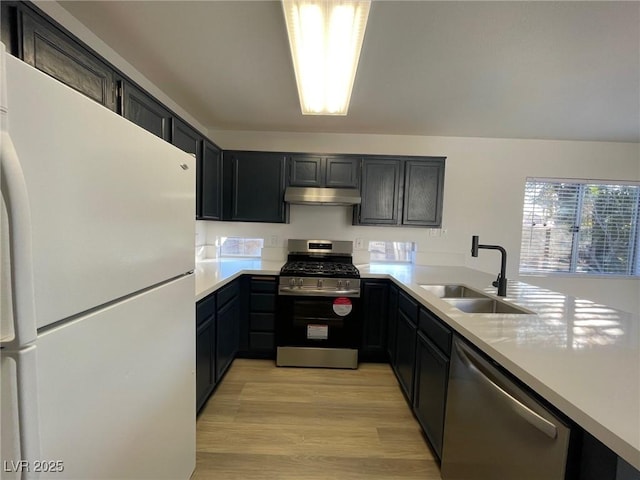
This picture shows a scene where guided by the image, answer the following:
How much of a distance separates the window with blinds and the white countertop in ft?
6.63

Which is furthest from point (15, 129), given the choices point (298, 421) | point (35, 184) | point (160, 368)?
point (298, 421)


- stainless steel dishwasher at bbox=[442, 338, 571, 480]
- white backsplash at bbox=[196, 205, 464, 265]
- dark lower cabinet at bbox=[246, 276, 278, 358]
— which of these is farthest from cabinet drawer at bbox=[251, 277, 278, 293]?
stainless steel dishwasher at bbox=[442, 338, 571, 480]

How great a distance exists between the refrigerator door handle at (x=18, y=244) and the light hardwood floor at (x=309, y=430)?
1.47 metres

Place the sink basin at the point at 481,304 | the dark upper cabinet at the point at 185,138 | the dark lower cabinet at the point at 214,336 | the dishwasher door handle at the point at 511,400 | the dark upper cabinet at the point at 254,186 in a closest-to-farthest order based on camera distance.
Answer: the dishwasher door handle at the point at 511,400 → the sink basin at the point at 481,304 → the dark lower cabinet at the point at 214,336 → the dark upper cabinet at the point at 185,138 → the dark upper cabinet at the point at 254,186

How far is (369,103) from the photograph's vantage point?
2508mm

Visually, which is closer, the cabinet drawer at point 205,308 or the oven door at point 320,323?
the cabinet drawer at point 205,308

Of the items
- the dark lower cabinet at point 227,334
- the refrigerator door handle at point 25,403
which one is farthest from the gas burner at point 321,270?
the refrigerator door handle at point 25,403

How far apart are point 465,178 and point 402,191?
896 mm

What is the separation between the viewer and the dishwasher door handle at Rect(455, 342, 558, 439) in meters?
0.80

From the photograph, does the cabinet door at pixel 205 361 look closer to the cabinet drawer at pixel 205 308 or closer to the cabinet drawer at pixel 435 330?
the cabinet drawer at pixel 205 308

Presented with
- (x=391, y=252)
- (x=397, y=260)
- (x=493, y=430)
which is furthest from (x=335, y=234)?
(x=493, y=430)

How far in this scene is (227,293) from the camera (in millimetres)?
2346

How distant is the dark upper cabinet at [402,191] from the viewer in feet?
10.3

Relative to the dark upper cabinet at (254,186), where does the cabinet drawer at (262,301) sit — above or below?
below
